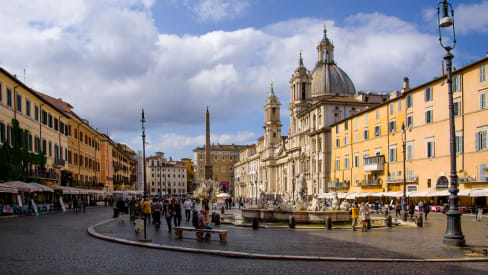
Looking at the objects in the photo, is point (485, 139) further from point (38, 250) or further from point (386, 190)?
point (38, 250)

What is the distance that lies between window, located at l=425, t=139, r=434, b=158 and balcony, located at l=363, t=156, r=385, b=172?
8.52m

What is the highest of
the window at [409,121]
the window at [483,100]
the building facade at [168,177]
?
the window at [483,100]

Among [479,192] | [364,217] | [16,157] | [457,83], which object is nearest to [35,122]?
[16,157]

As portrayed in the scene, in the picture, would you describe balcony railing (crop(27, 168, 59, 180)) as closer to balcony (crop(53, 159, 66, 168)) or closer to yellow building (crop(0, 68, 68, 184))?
yellow building (crop(0, 68, 68, 184))

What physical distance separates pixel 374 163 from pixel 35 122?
115 ft

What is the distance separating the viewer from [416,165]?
142 ft

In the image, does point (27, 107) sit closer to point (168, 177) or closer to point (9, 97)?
point (9, 97)

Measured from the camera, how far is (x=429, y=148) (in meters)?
41.6

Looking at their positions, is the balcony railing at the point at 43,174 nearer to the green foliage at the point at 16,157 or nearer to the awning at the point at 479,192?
the green foliage at the point at 16,157

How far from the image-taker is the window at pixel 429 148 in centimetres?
4112

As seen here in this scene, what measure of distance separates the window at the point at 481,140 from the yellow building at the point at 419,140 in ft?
0.25

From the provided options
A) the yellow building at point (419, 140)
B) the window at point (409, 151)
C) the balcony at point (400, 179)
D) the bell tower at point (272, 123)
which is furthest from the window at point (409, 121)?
the bell tower at point (272, 123)

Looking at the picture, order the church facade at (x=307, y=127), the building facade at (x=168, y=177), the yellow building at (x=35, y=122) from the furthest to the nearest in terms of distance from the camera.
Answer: the building facade at (x=168, y=177)
the church facade at (x=307, y=127)
the yellow building at (x=35, y=122)

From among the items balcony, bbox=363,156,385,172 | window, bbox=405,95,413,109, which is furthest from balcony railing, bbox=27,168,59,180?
window, bbox=405,95,413,109
